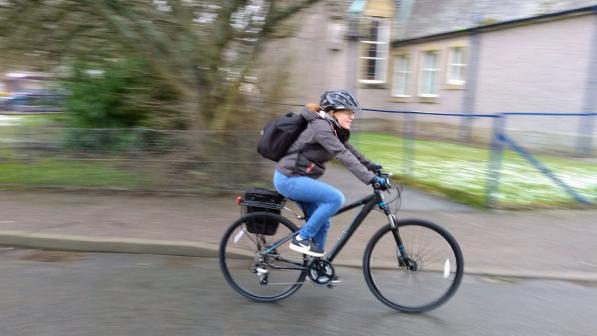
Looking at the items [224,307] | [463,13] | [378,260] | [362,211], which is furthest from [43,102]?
[463,13]

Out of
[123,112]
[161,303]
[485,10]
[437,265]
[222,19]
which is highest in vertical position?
[485,10]

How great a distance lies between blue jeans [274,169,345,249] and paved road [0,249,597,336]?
0.66 meters

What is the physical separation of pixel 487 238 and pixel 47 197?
6058 millimetres

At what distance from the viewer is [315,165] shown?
166 inches

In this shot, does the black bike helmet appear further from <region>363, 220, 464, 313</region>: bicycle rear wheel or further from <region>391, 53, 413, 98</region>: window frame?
<region>391, 53, 413, 98</region>: window frame

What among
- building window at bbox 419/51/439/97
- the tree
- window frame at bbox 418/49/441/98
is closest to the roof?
window frame at bbox 418/49/441/98

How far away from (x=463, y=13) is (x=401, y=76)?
401 centimetres

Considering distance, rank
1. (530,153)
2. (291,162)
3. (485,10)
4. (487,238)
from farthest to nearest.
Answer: (485,10), (530,153), (487,238), (291,162)

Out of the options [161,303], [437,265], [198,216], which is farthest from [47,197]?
[437,265]

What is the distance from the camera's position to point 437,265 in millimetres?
4230

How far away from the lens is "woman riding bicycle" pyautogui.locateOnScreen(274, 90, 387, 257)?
4.09 metres

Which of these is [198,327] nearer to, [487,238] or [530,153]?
[487,238]

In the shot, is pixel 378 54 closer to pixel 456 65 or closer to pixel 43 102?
pixel 456 65

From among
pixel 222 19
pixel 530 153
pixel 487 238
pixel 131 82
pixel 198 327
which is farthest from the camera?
pixel 131 82
